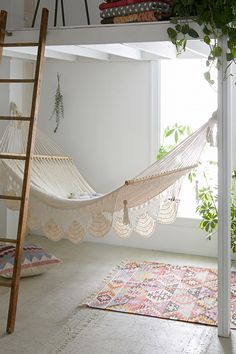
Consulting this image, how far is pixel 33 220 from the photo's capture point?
321 centimetres

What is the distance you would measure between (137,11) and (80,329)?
185 cm

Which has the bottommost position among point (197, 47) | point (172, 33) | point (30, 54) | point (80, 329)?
point (80, 329)

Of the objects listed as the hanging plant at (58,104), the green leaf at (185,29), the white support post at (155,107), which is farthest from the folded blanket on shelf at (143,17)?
the hanging plant at (58,104)

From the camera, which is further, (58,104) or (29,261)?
(58,104)

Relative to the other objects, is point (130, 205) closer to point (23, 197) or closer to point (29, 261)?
point (23, 197)

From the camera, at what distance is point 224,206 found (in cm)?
265

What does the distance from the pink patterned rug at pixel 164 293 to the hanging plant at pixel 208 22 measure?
1.42 metres

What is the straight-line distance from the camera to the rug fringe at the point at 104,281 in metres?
3.12

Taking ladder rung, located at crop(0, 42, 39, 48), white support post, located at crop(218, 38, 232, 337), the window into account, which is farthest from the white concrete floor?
ladder rung, located at crop(0, 42, 39, 48)

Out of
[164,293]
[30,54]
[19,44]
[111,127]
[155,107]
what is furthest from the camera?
[111,127]

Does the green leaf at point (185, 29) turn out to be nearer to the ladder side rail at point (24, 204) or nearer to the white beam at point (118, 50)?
the white beam at point (118, 50)

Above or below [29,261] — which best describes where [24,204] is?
above

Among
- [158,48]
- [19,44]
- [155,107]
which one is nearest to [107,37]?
[19,44]

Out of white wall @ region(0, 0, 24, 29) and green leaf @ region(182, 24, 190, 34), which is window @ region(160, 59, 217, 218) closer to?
white wall @ region(0, 0, 24, 29)
